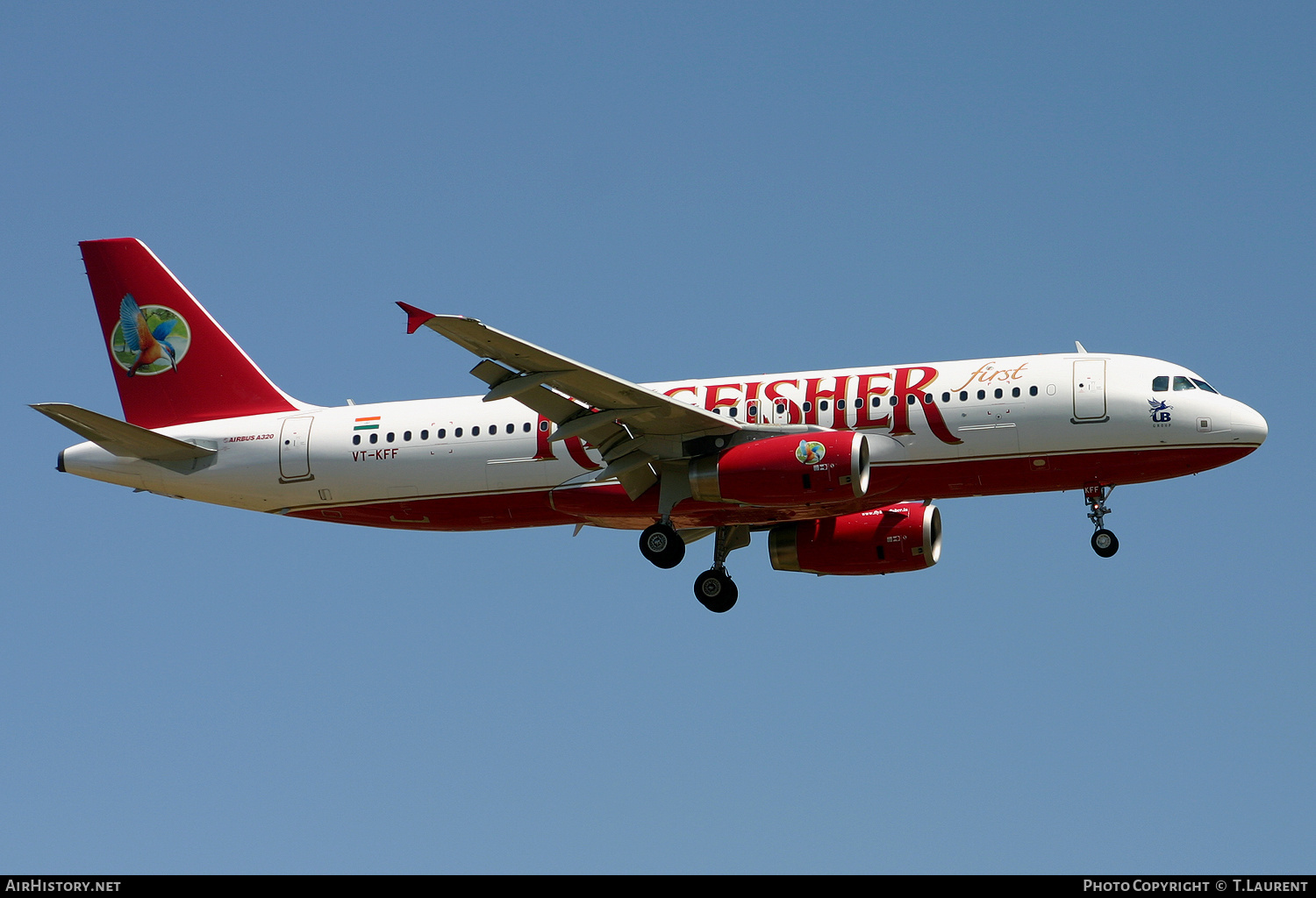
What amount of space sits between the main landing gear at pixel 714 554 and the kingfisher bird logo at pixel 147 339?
13544 millimetres

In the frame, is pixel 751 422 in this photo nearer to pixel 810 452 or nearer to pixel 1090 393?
pixel 810 452

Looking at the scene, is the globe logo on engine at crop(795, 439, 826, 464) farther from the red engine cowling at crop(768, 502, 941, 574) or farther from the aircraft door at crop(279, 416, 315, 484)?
the aircraft door at crop(279, 416, 315, 484)

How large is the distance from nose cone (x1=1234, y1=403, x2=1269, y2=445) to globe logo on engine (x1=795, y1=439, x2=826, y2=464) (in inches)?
355

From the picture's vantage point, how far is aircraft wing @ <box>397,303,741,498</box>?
105ft

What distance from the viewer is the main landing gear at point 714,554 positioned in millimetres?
36406

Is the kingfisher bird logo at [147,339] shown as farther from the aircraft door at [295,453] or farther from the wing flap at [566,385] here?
the wing flap at [566,385]

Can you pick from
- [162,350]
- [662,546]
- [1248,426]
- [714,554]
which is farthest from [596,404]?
[1248,426]

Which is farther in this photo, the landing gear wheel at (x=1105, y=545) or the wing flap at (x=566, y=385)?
the landing gear wheel at (x=1105, y=545)

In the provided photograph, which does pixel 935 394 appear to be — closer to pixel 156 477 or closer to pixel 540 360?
pixel 540 360

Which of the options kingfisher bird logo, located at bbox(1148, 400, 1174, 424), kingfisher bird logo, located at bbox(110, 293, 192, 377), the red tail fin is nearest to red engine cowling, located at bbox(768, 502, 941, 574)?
kingfisher bird logo, located at bbox(1148, 400, 1174, 424)

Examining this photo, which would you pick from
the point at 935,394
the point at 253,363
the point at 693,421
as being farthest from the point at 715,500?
the point at 253,363

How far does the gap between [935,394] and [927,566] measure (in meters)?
6.07

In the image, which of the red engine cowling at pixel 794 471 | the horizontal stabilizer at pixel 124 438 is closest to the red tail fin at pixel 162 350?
the horizontal stabilizer at pixel 124 438
